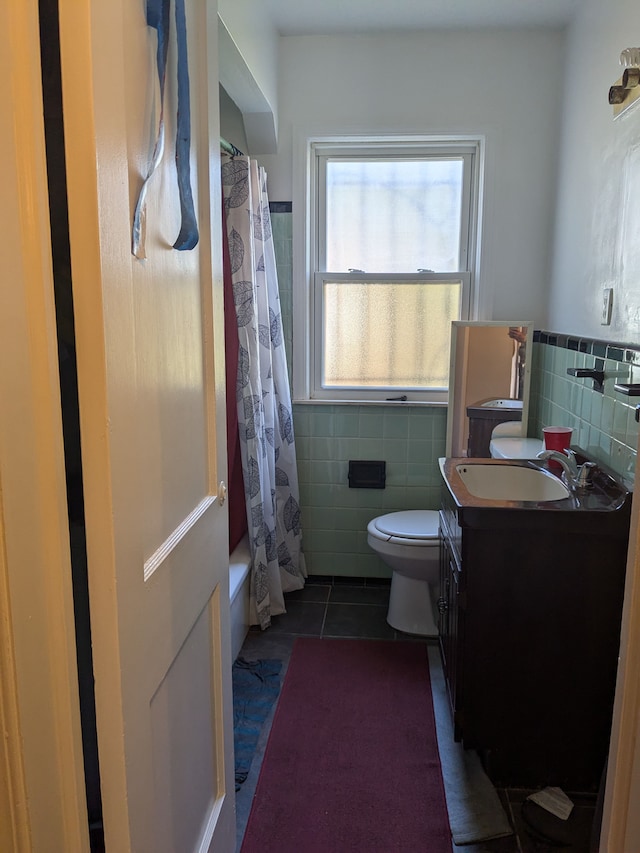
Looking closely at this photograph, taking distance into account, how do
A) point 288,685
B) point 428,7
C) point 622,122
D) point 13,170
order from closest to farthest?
point 13,170, point 622,122, point 288,685, point 428,7

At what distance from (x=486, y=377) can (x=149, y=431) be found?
2267mm

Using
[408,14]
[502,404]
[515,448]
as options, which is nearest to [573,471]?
[515,448]

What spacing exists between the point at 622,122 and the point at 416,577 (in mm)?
1801

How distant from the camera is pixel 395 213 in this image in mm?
3041

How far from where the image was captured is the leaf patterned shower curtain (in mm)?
2527

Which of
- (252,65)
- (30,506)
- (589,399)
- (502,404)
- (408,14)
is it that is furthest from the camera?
(502,404)

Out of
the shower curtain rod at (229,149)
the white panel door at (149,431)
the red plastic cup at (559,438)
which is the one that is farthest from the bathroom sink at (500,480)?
the shower curtain rod at (229,149)

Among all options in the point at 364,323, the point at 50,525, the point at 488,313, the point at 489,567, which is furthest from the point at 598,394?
the point at 50,525

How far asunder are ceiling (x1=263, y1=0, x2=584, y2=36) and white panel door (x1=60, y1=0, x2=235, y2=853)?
159 centimetres

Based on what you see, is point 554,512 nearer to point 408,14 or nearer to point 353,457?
point 353,457

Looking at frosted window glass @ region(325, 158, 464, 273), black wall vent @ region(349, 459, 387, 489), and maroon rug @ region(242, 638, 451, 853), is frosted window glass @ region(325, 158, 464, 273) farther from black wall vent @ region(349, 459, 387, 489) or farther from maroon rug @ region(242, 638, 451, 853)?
maroon rug @ region(242, 638, 451, 853)

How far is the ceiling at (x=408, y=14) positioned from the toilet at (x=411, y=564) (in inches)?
83.2

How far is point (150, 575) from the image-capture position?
3.10ft

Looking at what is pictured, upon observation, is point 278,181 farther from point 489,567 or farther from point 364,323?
point 489,567
